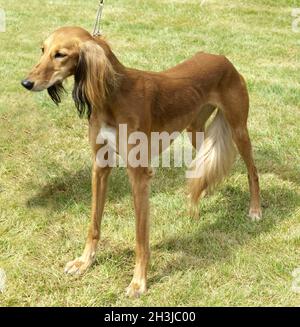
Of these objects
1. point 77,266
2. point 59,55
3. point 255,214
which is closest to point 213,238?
point 255,214

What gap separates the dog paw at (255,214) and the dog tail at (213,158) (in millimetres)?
436

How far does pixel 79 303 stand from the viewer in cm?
364

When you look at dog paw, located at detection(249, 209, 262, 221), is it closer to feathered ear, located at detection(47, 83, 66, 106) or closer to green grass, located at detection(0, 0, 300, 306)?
green grass, located at detection(0, 0, 300, 306)

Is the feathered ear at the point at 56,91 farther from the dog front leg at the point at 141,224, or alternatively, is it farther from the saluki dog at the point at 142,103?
the dog front leg at the point at 141,224

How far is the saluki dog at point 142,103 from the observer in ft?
10.4

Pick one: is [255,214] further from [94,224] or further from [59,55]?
[59,55]

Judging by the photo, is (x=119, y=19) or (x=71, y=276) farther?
(x=119, y=19)

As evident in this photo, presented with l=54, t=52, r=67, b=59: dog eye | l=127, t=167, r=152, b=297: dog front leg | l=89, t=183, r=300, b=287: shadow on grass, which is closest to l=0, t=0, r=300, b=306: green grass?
l=89, t=183, r=300, b=287: shadow on grass

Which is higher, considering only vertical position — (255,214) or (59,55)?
(59,55)

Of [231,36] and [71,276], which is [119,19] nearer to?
[231,36]

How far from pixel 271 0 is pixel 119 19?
4.95 meters

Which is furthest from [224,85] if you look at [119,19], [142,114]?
[119,19]

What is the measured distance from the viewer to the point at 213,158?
4.79m

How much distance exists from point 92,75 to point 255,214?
239 cm
